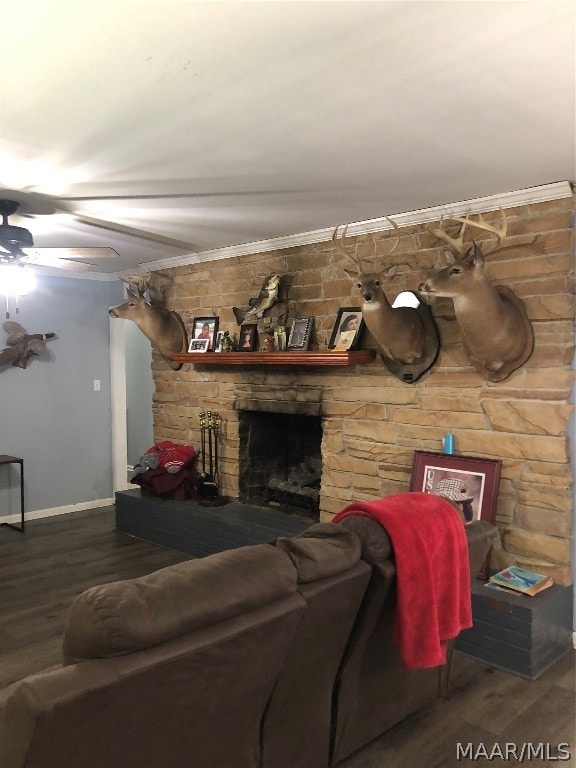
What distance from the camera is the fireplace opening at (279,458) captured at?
4.84 m

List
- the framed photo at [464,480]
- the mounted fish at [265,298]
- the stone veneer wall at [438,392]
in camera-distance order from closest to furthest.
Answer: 1. the stone veneer wall at [438,392]
2. the framed photo at [464,480]
3. the mounted fish at [265,298]

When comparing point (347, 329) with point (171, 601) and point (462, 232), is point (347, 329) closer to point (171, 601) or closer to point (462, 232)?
point (462, 232)

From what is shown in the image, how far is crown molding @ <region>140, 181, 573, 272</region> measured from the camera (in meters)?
3.12

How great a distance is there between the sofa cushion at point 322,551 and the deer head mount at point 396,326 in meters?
1.68

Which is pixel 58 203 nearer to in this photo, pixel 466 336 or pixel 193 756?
pixel 466 336

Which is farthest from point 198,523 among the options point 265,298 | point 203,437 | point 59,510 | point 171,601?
point 171,601

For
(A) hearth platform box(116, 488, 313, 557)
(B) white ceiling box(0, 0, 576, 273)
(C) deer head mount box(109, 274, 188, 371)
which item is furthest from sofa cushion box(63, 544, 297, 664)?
(C) deer head mount box(109, 274, 188, 371)

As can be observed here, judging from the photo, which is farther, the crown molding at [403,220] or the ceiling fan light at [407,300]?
the ceiling fan light at [407,300]

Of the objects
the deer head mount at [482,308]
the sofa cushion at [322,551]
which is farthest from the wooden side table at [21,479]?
the sofa cushion at [322,551]

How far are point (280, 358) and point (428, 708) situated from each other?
229cm

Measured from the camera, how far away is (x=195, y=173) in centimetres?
289

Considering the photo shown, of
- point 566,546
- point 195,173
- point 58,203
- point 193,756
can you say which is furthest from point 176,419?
point 193,756

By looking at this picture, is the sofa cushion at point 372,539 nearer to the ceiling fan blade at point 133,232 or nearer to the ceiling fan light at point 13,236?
the ceiling fan light at point 13,236

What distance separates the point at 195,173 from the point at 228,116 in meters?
0.67
